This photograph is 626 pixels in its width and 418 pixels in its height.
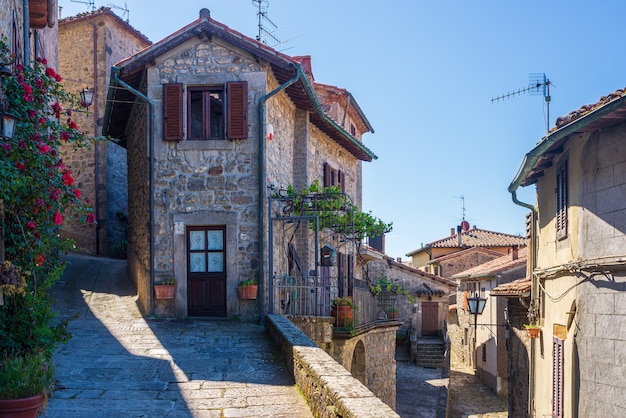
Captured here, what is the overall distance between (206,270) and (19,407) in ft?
25.7

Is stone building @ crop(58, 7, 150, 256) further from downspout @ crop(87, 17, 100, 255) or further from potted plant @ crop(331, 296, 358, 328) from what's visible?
potted plant @ crop(331, 296, 358, 328)

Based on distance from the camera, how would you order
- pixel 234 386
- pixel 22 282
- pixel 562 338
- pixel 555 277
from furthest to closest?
1. pixel 555 277
2. pixel 562 338
3. pixel 234 386
4. pixel 22 282

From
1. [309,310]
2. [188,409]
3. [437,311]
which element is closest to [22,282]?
[188,409]

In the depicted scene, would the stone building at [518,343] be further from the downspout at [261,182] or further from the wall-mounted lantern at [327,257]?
the downspout at [261,182]

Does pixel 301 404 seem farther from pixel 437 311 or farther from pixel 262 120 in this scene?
pixel 437 311

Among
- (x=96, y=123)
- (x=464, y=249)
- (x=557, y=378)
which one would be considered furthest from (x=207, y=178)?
(x=464, y=249)

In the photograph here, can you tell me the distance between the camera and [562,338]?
400 inches

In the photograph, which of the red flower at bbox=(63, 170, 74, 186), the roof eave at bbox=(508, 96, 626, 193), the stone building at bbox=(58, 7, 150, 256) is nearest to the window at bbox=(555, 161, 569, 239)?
the roof eave at bbox=(508, 96, 626, 193)

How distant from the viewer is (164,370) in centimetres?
802

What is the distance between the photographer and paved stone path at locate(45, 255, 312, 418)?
6.30 m

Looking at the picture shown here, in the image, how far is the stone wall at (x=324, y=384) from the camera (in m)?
4.34

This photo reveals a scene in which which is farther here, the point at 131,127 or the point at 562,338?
the point at 131,127

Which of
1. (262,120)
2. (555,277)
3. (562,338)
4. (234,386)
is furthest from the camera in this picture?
(262,120)

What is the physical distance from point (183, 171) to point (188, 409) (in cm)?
685
